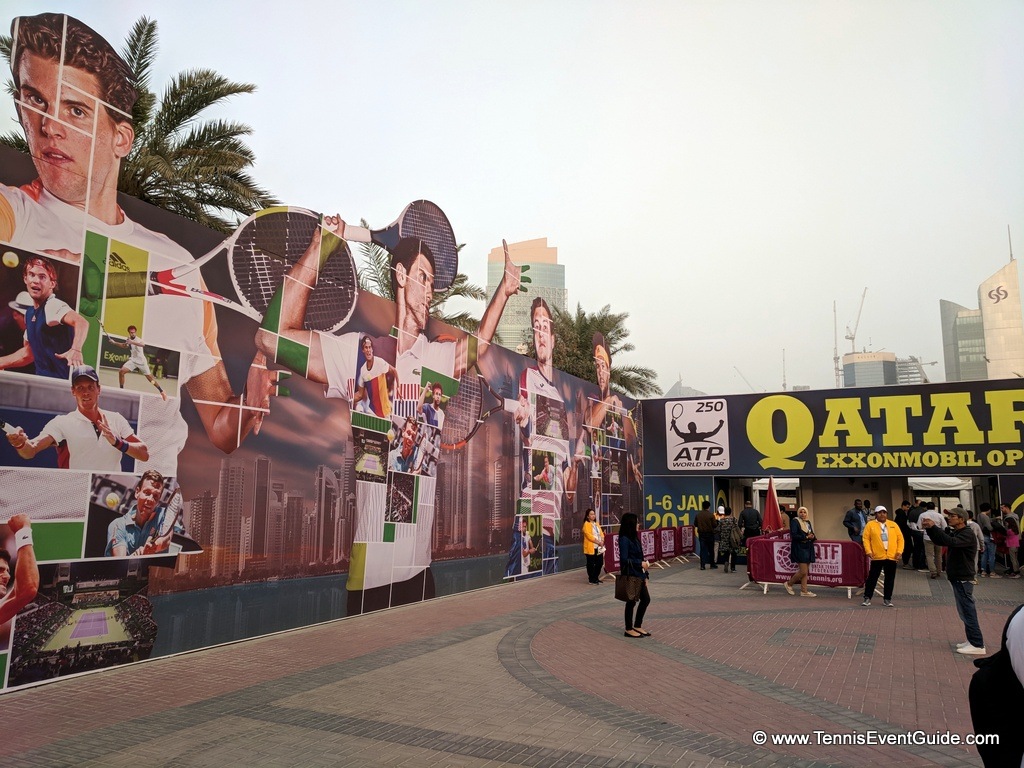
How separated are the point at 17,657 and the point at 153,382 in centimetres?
306

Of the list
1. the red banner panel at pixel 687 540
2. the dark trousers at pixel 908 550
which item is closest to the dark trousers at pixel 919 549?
the dark trousers at pixel 908 550

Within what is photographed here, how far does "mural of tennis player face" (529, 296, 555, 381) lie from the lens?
19.1 metres

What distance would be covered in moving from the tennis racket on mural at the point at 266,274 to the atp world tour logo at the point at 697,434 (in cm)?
1775

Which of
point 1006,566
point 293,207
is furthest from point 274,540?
point 1006,566

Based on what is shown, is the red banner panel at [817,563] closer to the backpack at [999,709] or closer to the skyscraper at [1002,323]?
the backpack at [999,709]

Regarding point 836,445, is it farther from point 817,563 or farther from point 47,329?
point 47,329

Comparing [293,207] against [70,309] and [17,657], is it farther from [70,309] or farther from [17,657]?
[17,657]

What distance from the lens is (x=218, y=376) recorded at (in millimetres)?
9211

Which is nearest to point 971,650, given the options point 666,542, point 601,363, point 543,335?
point 543,335

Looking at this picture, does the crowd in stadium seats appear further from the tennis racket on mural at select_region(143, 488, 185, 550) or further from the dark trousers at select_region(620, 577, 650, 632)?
the dark trousers at select_region(620, 577, 650, 632)

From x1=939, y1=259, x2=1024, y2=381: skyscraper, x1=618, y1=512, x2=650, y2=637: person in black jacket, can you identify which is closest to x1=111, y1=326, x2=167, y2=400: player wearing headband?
x1=618, y1=512, x2=650, y2=637: person in black jacket

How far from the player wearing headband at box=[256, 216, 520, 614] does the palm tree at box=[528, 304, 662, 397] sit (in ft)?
62.0

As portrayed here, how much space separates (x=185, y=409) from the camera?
28.6ft

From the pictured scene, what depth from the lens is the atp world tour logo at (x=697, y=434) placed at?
86.4 ft
